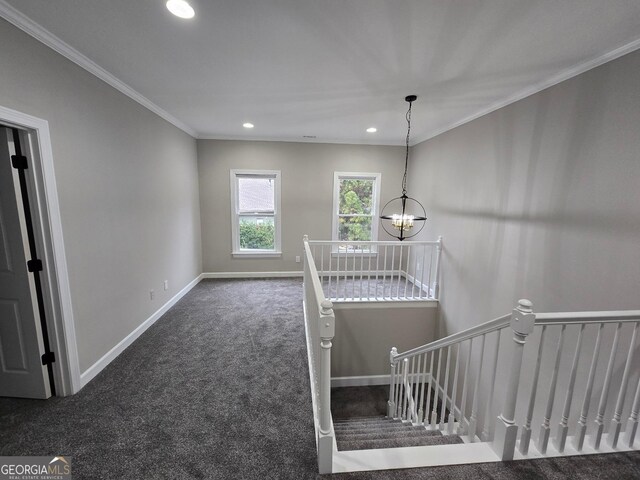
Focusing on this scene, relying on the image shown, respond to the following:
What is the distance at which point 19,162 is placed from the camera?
1870mm

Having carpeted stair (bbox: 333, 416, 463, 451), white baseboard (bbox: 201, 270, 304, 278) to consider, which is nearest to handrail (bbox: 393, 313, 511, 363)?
carpeted stair (bbox: 333, 416, 463, 451)

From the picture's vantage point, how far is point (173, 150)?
4.09 meters

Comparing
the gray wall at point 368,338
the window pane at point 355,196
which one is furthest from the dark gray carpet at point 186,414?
the window pane at point 355,196

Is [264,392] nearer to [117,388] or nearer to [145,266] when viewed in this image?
[117,388]

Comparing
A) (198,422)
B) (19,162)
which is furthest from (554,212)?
(19,162)

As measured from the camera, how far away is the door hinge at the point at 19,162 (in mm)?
1850

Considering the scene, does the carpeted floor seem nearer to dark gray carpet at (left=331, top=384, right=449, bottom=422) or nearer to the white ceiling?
dark gray carpet at (left=331, top=384, right=449, bottom=422)

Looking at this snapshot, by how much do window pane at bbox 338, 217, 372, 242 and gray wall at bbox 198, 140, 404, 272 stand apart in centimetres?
28

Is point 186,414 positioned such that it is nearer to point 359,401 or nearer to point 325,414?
point 325,414

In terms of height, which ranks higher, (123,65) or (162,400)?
(123,65)

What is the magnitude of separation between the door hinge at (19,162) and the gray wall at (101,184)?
0.18 m

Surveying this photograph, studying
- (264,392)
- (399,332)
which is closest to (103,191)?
(264,392)

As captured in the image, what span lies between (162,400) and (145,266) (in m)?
1.74

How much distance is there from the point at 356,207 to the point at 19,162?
4.75 meters
